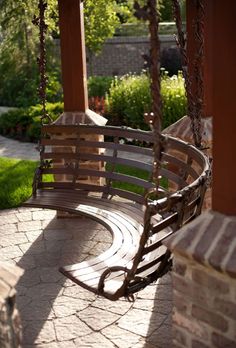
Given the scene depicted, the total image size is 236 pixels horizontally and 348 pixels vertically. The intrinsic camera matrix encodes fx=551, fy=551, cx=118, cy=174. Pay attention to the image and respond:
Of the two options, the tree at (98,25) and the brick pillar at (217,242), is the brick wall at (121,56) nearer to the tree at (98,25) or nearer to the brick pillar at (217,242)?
the tree at (98,25)

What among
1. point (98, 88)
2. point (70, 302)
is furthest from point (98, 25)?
point (70, 302)

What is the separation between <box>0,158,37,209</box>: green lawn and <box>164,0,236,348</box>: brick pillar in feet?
13.5

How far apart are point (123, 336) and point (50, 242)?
2032 mm

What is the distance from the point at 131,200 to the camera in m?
5.46

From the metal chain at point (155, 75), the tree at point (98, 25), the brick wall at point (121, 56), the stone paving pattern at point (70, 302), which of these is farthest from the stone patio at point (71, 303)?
the brick wall at point (121, 56)

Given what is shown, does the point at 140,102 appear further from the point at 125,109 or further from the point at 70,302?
the point at 70,302

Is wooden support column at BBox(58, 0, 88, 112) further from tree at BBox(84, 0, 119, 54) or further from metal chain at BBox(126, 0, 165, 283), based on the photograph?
tree at BBox(84, 0, 119, 54)

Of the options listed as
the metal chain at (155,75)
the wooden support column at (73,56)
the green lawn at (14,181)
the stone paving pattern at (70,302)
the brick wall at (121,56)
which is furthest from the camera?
the brick wall at (121,56)

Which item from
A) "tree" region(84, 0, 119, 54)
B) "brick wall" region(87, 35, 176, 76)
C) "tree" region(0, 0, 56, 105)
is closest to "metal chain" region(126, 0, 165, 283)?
"tree" region(0, 0, 56, 105)

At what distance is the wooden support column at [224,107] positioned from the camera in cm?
308

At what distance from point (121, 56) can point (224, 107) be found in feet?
53.9

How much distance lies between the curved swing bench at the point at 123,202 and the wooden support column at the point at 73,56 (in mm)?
473

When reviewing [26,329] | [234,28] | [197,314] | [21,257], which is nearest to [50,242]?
[21,257]

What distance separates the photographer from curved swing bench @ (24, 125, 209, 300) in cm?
366
